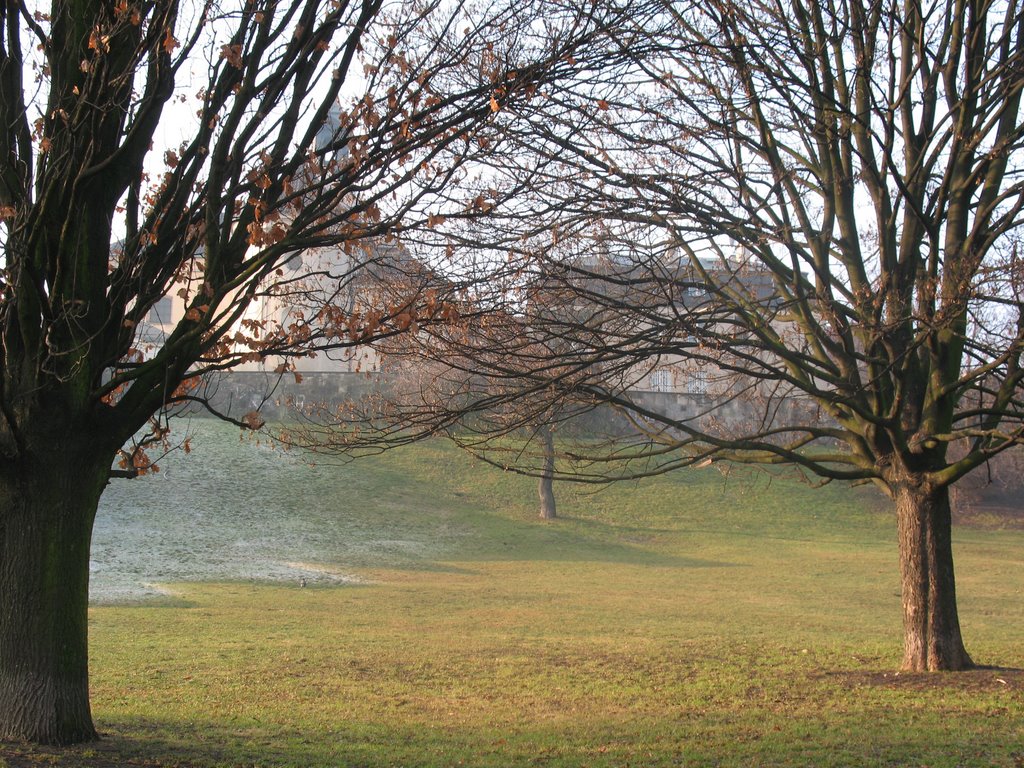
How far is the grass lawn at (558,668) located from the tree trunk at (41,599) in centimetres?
33

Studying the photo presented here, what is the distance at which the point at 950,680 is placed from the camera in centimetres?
930

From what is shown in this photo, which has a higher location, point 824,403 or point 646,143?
point 646,143

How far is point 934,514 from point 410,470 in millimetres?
29145

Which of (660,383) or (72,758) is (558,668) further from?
(660,383)

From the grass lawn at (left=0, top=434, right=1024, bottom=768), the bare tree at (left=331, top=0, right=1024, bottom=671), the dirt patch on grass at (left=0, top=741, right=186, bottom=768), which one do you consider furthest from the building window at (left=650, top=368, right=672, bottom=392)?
the dirt patch on grass at (left=0, top=741, right=186, bottom=768)

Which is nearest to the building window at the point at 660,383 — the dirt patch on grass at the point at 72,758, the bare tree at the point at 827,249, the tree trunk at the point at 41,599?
the bare tree at the point at 827,249

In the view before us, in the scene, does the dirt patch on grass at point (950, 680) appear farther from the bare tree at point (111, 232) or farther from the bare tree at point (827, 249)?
the bare tree at point (111, 232)

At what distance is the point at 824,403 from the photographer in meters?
10.1

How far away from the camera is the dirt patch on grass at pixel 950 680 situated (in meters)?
9.05

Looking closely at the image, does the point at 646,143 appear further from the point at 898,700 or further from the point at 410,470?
the point at 410,470

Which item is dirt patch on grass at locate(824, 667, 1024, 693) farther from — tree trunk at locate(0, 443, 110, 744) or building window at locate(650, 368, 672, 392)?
building window at locate(650, 368, 672, 392)

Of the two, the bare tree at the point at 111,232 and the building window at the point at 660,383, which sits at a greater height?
the building window at the point at 660,383

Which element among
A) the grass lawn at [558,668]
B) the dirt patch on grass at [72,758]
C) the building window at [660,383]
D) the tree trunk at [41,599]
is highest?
the building window at [660,383]

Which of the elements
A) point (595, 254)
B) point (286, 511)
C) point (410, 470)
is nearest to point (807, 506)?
point (410, 470)
